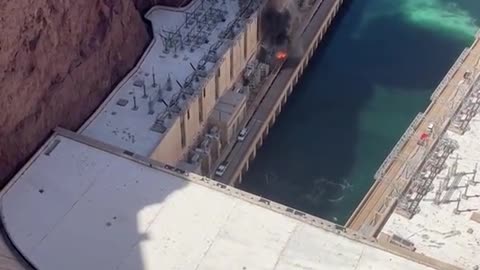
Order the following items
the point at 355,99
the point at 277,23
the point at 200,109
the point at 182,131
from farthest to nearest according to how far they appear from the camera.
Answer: the point at 355,99, the point at 277,23, the point at 200,109, the point at 182,131

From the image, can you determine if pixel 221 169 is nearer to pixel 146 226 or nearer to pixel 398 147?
pixel 398 147

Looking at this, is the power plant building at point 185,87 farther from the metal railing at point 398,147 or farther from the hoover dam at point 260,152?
the metal railing at point 398,147

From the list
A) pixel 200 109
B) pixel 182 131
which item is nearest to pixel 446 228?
pixel 182 131

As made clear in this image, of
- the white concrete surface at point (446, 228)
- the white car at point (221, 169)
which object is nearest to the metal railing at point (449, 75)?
the white concrete surface at point (446, 228)

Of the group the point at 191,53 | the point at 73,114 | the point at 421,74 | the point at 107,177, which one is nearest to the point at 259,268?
the point at 107,177

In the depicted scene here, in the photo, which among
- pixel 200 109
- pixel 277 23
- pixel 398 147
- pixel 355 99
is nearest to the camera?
pixel 398 147

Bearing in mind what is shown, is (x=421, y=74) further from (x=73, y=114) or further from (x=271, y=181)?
(x=73, y=114)
